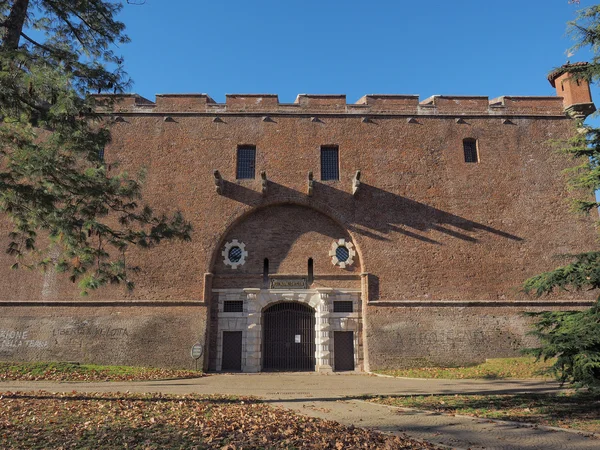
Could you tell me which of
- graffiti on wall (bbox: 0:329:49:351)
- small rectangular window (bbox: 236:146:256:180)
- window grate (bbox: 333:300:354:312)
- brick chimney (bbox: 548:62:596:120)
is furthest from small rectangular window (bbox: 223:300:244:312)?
brick chimney (bbox: 548:62:596:120)

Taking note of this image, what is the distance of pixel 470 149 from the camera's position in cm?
1973

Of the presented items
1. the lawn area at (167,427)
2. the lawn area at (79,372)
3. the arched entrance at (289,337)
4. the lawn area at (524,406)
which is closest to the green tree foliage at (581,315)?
the lawn area at (524,406)

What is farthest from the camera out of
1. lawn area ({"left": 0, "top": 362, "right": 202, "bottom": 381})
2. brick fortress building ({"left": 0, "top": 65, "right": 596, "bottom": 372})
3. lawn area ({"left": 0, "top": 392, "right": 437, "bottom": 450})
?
brick fortress building ({"left": 0, "top": 65, "right": 596, "bottom": 372})

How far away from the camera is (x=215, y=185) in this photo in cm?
1862

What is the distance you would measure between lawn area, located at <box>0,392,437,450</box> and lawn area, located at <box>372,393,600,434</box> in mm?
2905

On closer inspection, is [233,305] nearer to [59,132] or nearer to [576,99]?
[59,132]

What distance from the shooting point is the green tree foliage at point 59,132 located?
25.5ft


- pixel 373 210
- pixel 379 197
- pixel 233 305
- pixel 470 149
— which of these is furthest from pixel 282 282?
pixel 470 149

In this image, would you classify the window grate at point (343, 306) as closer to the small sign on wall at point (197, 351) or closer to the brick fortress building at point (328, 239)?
the brick fortress building at point (328, 239)

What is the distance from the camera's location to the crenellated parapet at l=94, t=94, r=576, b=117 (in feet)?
64.3

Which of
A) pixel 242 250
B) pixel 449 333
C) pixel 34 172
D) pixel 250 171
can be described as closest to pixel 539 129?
pixel 449 333

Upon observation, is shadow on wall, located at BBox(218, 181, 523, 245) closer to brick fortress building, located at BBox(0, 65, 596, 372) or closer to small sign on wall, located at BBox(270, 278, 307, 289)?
brick fortress building, located at BBox(0, 65, 596, 372)

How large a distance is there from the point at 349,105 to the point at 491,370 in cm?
1242

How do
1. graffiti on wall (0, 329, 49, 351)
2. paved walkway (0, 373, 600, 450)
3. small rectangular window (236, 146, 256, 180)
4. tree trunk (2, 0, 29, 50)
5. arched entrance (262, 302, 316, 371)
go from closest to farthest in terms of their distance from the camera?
paved walkway (0, 373, 600, 450) → tree trunk (2, 0, 29, 50) → graffiti on wall (0, 329, 49, 351) → arched entrance (262, 302, 316, 371) → small rectangular window (236, 146, 256, 180)
